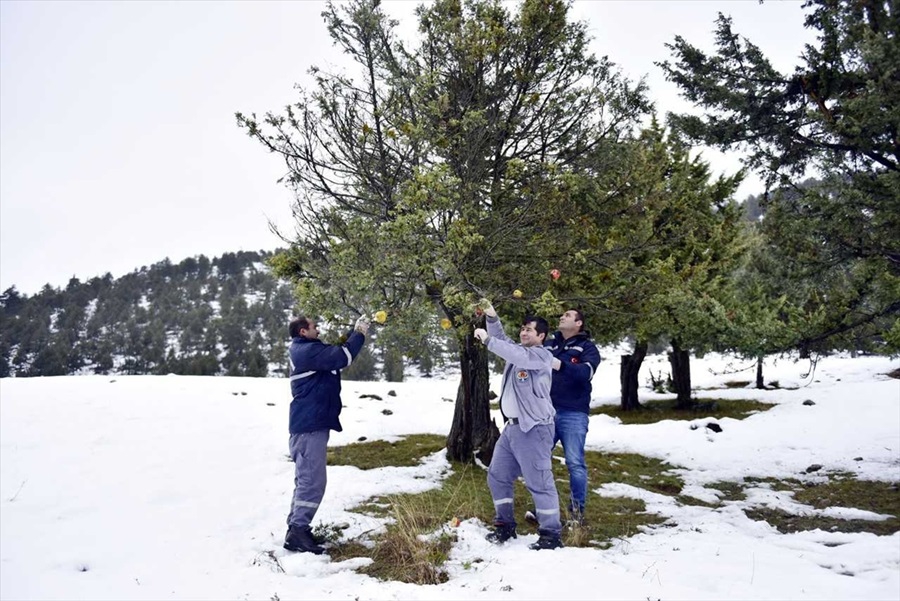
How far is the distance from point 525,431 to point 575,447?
1261 millimetres

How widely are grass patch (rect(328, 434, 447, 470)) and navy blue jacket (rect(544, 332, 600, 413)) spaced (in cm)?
383

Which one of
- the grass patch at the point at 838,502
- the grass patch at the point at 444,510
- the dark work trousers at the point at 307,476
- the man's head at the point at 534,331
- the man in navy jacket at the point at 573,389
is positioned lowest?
the grass patch at the point at 838,502

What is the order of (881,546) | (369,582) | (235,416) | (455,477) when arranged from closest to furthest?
(369,582) → (881,546) → (455,477) → (235,416)

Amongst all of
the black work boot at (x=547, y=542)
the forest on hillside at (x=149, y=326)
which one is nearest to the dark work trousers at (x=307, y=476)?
the black work boot at (x=547, y=542)

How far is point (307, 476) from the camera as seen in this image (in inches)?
211

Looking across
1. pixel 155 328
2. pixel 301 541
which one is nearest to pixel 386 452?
pixel 301 541

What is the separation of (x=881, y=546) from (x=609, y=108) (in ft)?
20.2

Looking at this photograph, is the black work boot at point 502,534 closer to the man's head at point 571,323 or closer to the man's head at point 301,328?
the man's head at point 571,323

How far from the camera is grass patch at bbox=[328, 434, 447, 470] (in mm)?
9250

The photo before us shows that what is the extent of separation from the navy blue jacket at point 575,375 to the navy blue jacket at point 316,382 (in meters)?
2.44

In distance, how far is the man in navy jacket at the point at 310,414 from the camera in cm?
528

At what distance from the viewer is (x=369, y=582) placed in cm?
428

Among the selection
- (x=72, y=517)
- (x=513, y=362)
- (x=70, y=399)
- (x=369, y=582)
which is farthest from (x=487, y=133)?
(x=70, y=399)

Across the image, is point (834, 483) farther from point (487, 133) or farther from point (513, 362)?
point (487, 133)
